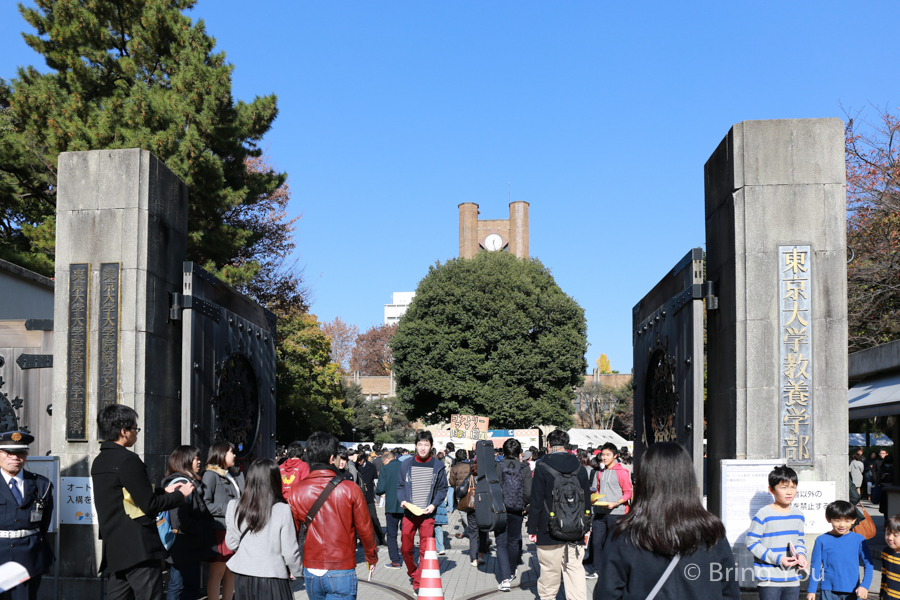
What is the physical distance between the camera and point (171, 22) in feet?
60.3

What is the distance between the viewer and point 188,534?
6375 mm

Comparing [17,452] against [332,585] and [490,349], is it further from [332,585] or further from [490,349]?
[490,349]

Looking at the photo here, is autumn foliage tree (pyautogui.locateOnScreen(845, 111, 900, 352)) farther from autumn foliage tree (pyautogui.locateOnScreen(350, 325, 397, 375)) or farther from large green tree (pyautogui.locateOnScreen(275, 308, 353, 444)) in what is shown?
autumn foliage tree (pyautogui.locateOnScreen(350, 325, 397, 375))

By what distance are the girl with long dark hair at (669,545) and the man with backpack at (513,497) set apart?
20.4ft

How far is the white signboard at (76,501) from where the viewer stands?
24.0 feet

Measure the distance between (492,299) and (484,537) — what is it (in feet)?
83.8

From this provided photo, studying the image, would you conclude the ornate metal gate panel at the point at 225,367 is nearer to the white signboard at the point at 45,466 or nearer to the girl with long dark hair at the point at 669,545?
the white signboard at the point at 45,466

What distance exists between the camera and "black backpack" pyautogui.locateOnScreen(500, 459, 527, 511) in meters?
9.73

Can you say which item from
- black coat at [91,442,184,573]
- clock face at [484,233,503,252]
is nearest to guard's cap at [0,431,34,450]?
black coat at [91,442,184,573]

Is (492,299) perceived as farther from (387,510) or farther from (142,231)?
(142,231)

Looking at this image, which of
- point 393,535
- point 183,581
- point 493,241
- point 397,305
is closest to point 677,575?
point 183,581

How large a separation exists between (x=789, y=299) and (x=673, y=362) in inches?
58.3

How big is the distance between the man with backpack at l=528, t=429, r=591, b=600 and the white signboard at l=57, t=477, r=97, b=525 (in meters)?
4.07

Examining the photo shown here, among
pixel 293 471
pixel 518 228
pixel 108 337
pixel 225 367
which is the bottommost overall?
pixel 293 471
